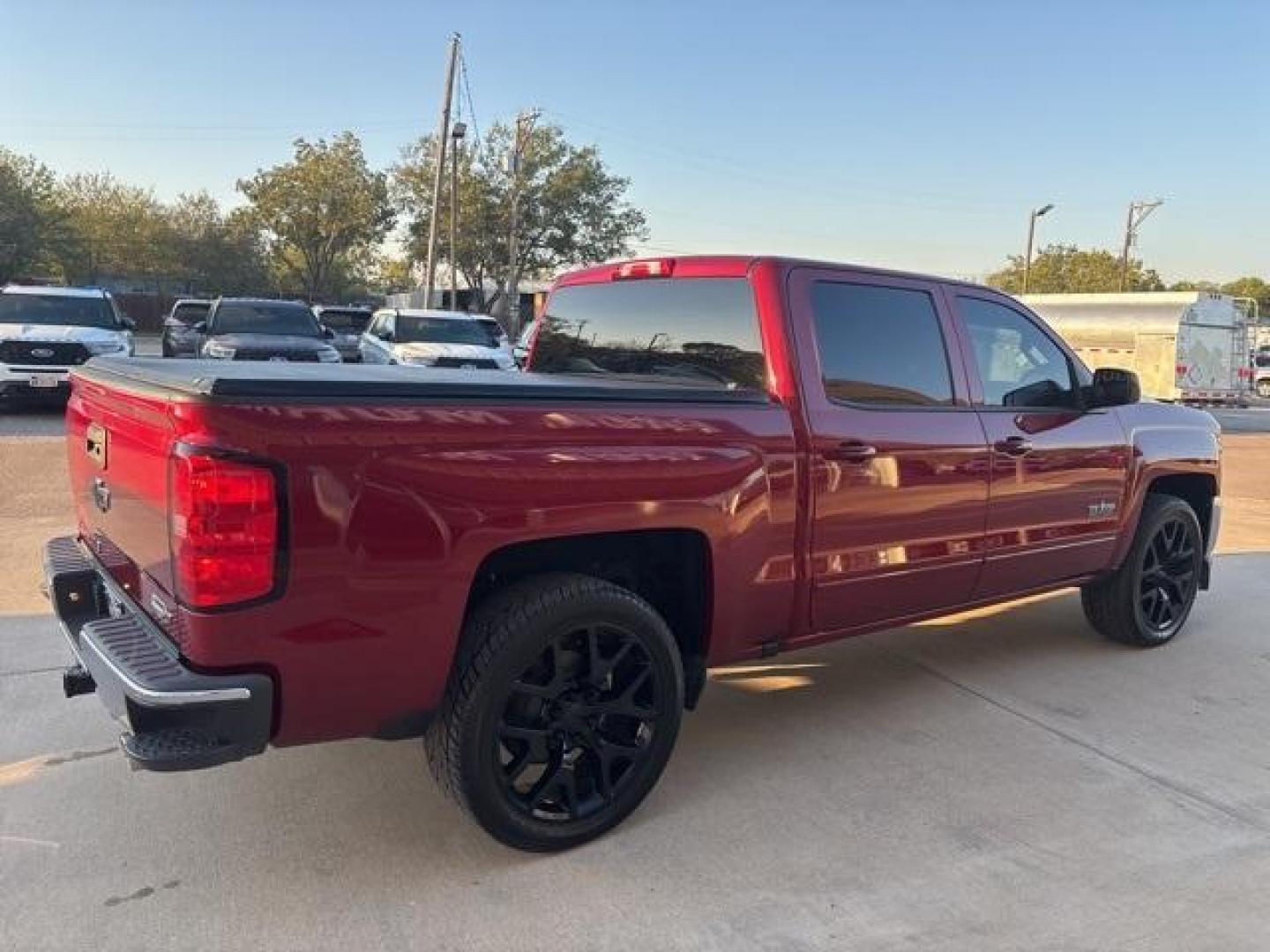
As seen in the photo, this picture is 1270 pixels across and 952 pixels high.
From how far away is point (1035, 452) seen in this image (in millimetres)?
4582

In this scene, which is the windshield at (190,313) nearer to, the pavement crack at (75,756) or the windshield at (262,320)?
the windshield at (262,320)

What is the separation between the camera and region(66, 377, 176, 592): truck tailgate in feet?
8.79

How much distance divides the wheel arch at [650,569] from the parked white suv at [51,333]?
40.3 ft

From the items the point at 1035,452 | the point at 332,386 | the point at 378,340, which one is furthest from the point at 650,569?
the point at 378,340

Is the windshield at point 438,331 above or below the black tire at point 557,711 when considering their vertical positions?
above

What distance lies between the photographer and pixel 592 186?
4394 cm

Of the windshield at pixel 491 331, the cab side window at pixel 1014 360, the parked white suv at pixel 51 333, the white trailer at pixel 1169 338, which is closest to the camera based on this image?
the cab side window at pixel 1014 360

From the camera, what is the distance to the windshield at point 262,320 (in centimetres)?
1555

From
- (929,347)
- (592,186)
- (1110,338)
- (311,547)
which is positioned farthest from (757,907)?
(592,186)

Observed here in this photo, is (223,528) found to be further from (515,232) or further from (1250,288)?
(1250,288)

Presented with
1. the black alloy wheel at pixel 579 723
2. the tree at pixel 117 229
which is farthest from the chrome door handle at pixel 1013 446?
the tree at pixel 117 229

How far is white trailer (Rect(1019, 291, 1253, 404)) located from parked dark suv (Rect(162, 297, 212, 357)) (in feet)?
59.6

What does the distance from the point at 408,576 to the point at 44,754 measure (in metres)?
2.00

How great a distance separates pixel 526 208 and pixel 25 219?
20.2 meters
